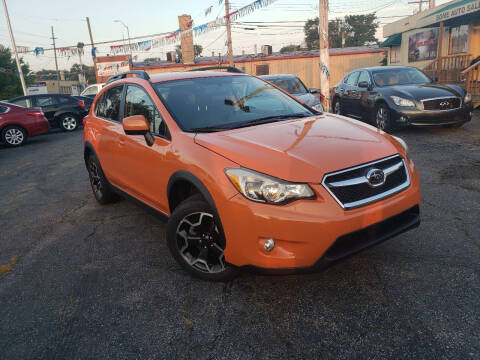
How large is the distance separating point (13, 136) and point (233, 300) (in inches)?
478

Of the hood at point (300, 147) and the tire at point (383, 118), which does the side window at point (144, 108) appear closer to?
the hood at point (300, 147)

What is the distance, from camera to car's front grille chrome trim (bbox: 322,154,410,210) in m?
2.37

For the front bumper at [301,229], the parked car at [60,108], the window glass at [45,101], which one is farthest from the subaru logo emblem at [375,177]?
the window glass at [45,101]

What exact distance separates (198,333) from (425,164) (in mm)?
5116

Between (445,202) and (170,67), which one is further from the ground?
(170,67)

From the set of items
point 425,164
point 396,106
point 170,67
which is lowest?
point 425,164

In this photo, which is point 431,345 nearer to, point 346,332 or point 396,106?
point 346,332

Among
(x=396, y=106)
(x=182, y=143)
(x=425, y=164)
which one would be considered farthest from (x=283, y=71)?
(x=182, y=143)

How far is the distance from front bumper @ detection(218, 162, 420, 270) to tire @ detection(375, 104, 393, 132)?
6491 millimetres

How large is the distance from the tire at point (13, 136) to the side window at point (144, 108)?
9.97 meters

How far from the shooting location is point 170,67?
35.6 metres

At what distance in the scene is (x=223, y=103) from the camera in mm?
3598

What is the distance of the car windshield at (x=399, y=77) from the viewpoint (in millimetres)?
9000

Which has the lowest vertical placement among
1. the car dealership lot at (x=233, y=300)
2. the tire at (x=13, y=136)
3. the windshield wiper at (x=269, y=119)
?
the car dealership lot at (x=233, y=300)
